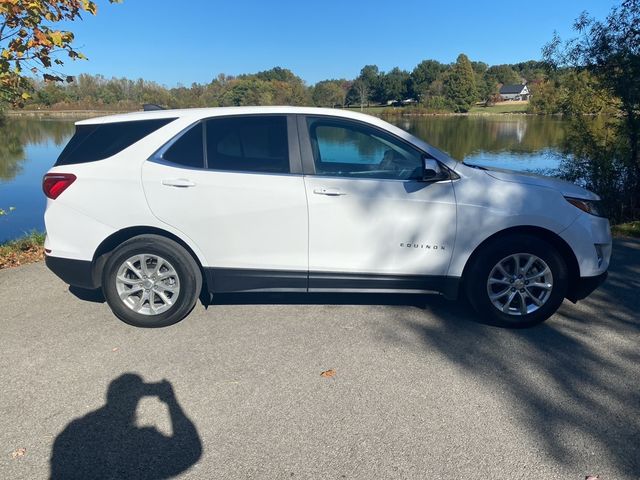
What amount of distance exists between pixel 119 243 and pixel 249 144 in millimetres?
1402

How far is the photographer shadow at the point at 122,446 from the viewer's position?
91.7 inches

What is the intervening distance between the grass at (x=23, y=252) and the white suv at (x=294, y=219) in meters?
2.66

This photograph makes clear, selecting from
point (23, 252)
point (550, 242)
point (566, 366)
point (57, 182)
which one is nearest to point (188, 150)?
point (57, 182)

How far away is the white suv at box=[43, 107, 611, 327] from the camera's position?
379cm

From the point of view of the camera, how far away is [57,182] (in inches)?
152

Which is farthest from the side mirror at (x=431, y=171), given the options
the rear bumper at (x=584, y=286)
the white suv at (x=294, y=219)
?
the rear bumper at (x=584, y=286)

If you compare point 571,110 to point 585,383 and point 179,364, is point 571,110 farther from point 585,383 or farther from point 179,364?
point 179,364

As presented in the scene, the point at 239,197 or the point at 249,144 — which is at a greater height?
the point at 249,144

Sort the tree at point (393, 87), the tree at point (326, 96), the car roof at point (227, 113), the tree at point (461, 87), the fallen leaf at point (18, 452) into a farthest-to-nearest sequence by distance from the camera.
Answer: the tree at point (393, 87), the tree at point (461, 87), the tree at point (326, 96), the car roof at point (227, 113), the fallen leaf at point (18, 452)

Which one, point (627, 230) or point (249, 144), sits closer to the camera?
point (249, 144)

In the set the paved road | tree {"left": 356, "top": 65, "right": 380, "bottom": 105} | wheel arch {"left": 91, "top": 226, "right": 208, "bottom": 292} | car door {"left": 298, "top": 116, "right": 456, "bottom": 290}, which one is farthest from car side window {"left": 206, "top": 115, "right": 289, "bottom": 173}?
tree {"left": 356, "top": 65, "right": 380, "bottom": 105}

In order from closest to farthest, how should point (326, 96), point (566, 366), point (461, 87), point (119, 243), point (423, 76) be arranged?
point (566, 366)
point (119, 243)
point (326, 96)
point (461, 87)
point (423, 76)

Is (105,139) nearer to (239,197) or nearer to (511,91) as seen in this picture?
(239,197)

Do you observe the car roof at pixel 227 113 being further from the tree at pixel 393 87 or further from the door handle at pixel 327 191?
Answer: the tree at pixel 393 87
